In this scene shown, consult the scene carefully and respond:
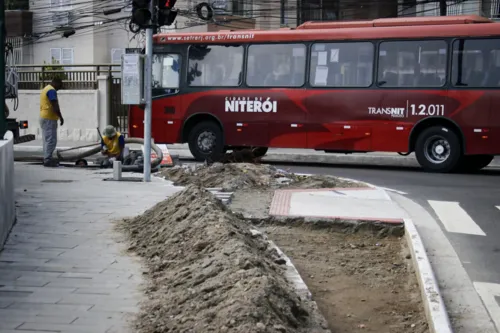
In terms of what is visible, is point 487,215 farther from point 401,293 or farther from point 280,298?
point 280,298

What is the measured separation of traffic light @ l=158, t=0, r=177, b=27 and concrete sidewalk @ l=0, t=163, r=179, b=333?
2.76 metres

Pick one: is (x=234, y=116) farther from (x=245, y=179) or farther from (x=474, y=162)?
(x=245, y=179)

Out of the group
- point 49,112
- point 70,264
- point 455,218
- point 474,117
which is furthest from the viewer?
point 474,117

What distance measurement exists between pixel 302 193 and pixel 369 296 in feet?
18.0

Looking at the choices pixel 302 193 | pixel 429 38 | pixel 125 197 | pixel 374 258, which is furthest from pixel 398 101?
pixel 374 258

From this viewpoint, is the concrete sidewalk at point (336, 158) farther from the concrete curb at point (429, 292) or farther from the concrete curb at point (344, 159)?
the concrete curb at point (429, 292)

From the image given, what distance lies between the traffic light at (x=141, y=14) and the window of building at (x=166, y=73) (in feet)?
26.6

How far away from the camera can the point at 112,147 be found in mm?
17047

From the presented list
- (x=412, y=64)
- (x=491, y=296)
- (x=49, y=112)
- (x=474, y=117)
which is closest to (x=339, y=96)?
(x=412, y=64)

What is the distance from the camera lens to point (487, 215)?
11.6 metres

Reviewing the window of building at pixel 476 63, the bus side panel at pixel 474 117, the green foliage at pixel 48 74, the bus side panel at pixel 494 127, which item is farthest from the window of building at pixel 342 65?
the green foliage at pixel 48 74

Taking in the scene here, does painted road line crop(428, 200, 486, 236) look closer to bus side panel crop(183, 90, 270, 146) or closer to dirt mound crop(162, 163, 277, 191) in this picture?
dirt mound crop(162, 163, 277, 191)

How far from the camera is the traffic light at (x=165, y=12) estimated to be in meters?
13.2

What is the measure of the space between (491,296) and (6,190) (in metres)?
4.79
